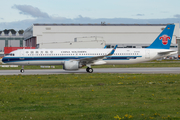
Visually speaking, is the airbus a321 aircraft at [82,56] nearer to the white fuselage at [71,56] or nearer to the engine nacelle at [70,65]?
the white fuselage at [71,56]

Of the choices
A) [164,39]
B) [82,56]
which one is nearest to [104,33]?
[164,39]

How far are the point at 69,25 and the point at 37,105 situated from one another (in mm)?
92132

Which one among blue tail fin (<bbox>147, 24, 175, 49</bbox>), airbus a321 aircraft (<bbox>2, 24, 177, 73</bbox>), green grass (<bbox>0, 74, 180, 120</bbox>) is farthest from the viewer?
blue tail fin (<bbox>147, 24, 175, 49</bbox>)

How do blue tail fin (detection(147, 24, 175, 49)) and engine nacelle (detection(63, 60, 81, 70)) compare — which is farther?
blue tail fin (detection(147, 24, 175, 49))

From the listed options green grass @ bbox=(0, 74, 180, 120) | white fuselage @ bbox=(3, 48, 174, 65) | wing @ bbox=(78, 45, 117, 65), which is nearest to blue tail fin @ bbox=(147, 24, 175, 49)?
white fuselage @ bbox=(3, 48, 174, 65)

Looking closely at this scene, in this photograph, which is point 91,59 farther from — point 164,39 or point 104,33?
point 104,33

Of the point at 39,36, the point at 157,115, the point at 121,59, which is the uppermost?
the point at 39,36

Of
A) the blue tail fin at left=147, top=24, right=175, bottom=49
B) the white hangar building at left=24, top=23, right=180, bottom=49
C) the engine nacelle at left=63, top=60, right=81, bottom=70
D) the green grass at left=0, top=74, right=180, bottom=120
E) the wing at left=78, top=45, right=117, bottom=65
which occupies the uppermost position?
the white hangar building at left=24, top=23, right=180, bottom=49

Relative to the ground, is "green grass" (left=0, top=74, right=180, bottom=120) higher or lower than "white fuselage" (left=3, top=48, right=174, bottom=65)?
lower

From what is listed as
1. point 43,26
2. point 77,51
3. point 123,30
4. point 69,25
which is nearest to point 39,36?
point 43,26

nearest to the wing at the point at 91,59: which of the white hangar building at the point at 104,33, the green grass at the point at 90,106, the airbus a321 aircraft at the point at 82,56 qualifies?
the airbus a321 aircraft at the point at 82,56

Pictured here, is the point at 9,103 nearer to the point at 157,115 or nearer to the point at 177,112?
the point at 157,115

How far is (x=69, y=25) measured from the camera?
337ft

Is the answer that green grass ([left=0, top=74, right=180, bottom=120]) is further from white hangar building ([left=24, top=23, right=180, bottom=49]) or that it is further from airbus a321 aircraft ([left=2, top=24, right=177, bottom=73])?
white hangar building ([left=24, top=23, right=180, bottom=49])
